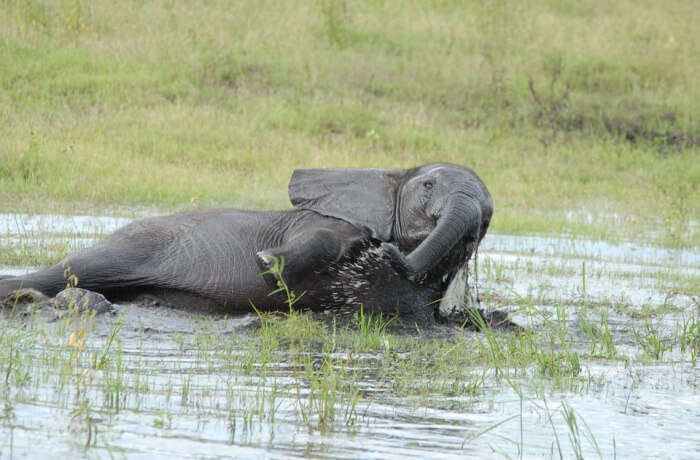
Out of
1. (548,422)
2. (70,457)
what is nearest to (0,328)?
(70,457)

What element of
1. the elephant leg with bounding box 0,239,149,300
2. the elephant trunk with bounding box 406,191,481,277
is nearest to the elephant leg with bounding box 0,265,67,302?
the elephant leg with bounding box 0,239,149,300

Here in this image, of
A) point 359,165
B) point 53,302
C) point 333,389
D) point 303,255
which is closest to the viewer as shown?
point 333,389

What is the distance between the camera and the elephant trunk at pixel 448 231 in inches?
224

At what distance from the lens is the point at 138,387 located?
423cm

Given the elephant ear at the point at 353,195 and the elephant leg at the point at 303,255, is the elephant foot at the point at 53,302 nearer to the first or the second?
the elephant leg at the point at 303,255

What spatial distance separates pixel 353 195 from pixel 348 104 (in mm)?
11798

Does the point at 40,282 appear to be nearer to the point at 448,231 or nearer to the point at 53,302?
the point at 53,302

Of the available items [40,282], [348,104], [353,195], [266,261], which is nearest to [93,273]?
[40,282]

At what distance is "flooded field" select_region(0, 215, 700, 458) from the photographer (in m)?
3.68

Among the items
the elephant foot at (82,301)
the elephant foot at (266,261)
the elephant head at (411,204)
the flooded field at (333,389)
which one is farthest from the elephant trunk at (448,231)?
the elephant foot at (82,301)

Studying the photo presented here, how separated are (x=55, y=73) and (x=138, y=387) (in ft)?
47.2

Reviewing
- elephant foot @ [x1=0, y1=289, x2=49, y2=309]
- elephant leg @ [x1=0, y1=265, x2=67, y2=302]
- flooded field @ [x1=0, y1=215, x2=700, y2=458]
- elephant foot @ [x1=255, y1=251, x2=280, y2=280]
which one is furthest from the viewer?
elephant leg @ [x1=0, y1=265, x2=67, y2=302]

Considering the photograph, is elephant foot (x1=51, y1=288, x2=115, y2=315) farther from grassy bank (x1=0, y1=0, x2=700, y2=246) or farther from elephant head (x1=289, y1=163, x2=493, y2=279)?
grassy bank (x1=0, y1=0, x2=700, y2=246)

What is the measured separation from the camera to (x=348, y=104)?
59.6 feet
